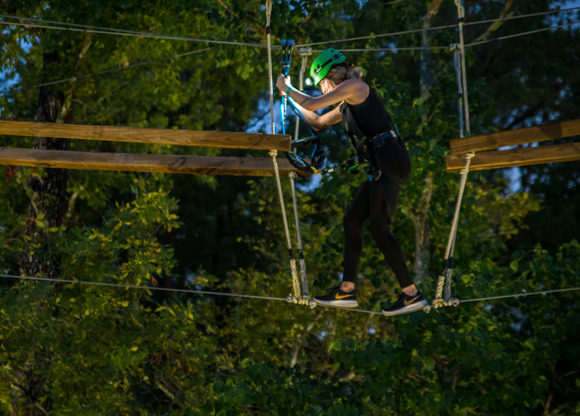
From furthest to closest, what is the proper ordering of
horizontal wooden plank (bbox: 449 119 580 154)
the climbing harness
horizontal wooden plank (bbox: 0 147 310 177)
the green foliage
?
the green foliage, horizontal wooden plank (bbox: 0 147 310 177), the climbing harness, horizontal wooden plank (bbox: 449 119 580 154)

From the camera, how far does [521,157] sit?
5.54 m

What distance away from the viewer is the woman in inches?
213

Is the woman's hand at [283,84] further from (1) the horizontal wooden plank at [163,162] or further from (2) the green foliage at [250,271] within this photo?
(2) the green foliage at [250,271]

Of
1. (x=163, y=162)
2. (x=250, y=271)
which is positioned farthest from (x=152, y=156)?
(x=250, y=271)

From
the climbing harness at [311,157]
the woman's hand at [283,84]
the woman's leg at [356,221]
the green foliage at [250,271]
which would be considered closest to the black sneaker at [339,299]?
the woman's leg at [356,221]

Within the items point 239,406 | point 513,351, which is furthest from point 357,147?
point 513,351

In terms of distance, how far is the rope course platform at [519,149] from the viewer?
530 centimetres

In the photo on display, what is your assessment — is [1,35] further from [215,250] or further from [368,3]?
[215,250]

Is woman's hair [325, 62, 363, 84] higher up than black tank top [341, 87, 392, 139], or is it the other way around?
woman's hair [325, 62, 363, 84]

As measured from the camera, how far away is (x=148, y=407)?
13.8 meters

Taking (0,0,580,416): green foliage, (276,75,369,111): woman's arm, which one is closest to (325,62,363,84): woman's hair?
(276,75,369,111): woman's arm

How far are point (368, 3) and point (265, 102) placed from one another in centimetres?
584

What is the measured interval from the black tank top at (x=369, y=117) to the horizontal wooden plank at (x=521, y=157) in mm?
492

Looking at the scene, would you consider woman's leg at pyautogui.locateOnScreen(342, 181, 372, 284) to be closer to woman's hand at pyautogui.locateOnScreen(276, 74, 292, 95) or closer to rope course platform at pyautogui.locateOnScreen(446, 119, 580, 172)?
rope course platform at pyautogui.locateOnScreen(446, 119, 580, 172)
